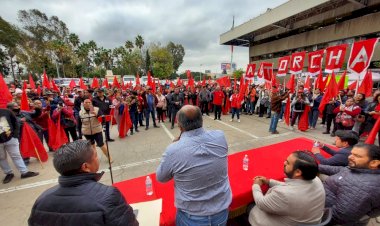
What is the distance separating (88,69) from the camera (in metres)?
51.0

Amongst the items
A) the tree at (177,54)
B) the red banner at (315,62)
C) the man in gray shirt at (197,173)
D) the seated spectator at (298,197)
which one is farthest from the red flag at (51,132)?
the tree at (177,54)

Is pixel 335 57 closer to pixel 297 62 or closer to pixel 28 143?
pixel 297 62

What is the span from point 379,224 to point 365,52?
205 inches

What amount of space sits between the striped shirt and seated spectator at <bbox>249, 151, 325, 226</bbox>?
18.1 inches

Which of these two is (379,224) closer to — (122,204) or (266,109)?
(122,204)

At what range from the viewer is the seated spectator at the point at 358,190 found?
1.86 metres

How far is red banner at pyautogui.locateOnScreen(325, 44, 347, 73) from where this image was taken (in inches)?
268

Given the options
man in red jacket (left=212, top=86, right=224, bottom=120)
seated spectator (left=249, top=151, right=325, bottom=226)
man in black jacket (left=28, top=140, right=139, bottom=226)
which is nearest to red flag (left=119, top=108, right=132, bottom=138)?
man in red jacket (left=212, top=86, right=224, bottom=120)

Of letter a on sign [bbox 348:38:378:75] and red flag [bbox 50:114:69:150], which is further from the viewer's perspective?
red flag [bbox 50:114:69:150]

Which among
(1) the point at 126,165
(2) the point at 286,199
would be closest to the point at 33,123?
(1) the point at 126,165

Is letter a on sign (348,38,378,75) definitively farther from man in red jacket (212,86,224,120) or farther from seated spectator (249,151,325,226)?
seated spectator (249,151,325,226)

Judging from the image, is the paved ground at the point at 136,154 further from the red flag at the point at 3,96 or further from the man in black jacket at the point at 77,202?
the man in black jacket at the point at 77,202

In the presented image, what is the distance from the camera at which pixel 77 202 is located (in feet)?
3.83

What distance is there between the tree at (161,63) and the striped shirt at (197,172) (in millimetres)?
46382
